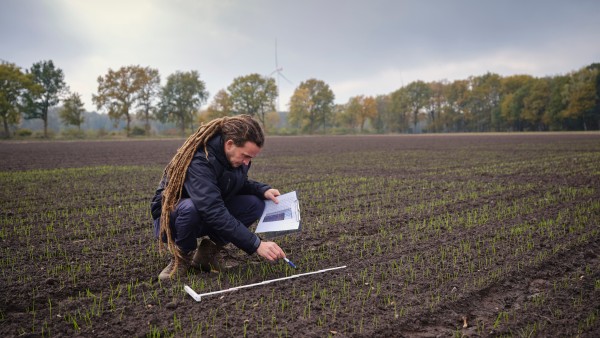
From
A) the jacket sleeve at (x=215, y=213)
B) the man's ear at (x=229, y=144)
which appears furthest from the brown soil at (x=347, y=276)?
the man's ear at (x=229, y=144)

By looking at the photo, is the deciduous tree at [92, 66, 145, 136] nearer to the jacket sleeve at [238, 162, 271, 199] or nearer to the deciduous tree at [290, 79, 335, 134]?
the deciduous tree at [290, 79, 335, 134]

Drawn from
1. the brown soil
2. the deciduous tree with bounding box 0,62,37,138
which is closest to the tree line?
the deciduous tree with bounding box 0,62,37,138

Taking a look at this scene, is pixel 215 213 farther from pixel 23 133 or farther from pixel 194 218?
pixel 23 133

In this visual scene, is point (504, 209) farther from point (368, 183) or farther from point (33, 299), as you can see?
point (33, 299)

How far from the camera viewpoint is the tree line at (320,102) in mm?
64375

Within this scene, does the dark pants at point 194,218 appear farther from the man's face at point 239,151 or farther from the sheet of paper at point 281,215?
the man's face at point 239,151

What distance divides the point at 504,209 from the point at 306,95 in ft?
283

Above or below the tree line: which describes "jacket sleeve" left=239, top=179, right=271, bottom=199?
below

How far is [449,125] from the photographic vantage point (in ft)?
328

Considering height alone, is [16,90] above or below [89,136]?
above

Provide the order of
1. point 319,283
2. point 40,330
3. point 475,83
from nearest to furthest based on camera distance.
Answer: point 40,330, point 319,283, point 475,83

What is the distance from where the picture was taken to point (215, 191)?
3.99m

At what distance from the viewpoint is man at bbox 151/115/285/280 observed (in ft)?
12.9

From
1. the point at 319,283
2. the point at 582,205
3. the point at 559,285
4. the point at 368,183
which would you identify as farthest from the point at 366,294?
the point at 368,183
